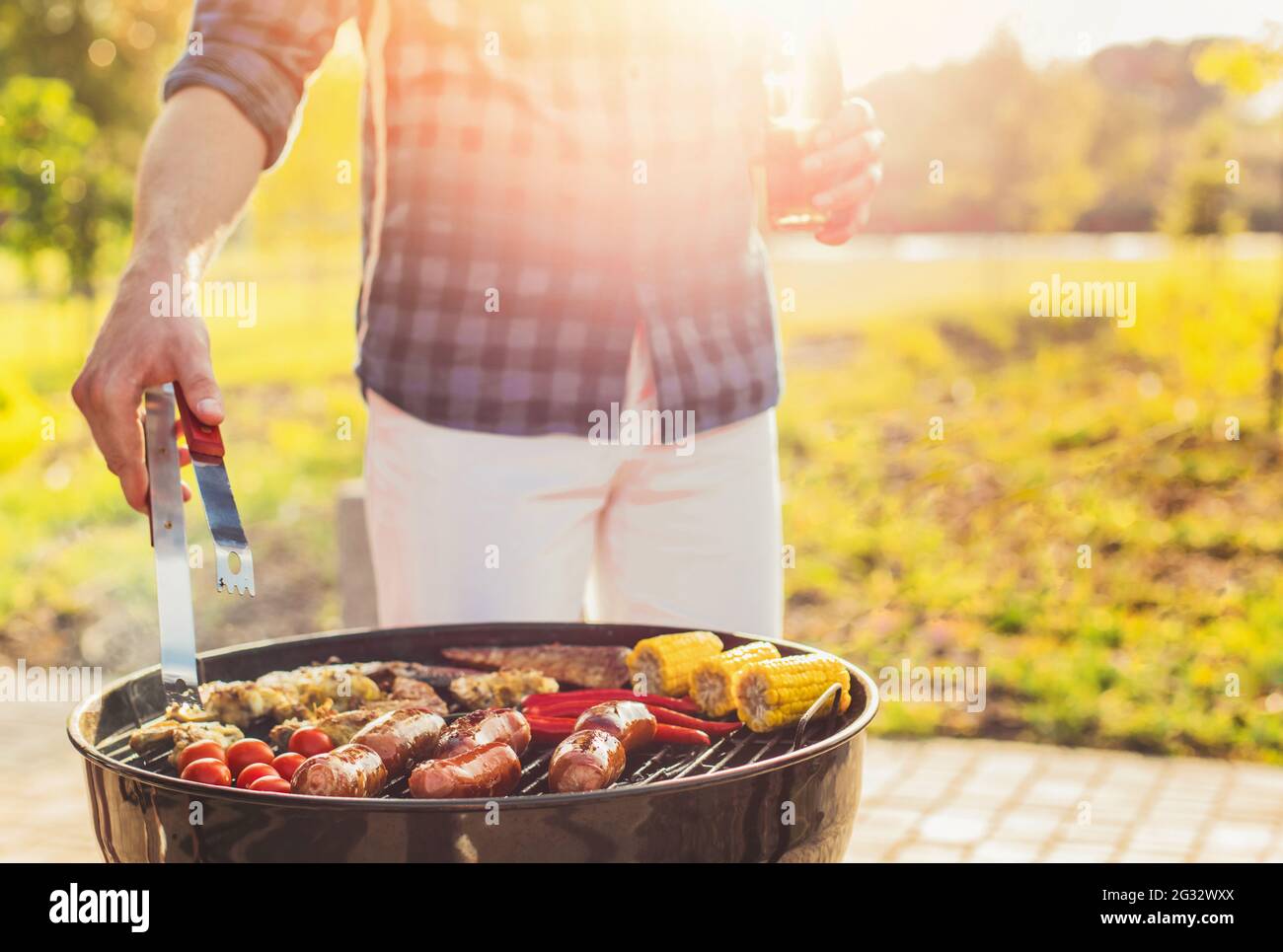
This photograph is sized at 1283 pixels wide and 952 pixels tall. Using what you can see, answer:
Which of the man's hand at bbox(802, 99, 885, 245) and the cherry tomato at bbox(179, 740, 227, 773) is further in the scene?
the man's hand at bbox(802, 99, 885, 245)

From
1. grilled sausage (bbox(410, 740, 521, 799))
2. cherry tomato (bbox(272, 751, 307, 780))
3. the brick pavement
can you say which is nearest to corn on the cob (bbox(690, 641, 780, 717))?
grilled sausage (bbox(410, 740, 521, 799))

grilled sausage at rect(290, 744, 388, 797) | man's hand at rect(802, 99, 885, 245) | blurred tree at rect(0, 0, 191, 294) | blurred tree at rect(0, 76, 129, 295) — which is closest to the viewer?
grilled sausage at rect(290, 744, 388, 797)

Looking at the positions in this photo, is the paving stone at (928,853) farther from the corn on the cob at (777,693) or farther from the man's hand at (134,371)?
the man's hand at (134,371)

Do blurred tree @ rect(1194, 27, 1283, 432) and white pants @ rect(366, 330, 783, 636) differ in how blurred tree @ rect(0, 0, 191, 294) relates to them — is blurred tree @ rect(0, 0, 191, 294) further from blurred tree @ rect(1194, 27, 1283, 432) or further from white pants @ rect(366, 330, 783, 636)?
white pants @ rect(366, 330, 783, 636)

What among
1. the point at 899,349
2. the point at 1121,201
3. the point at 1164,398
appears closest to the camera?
the point at 1164,398

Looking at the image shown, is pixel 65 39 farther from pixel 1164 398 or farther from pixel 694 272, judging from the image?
pixel 694 272

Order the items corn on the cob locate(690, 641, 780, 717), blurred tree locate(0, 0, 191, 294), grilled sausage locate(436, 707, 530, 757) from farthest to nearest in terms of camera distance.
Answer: blurred tree locate(0, 0, 191, 294) < corn on the cob locate(690, 641, 780, 717) < grilled sausage locate(436, 707, 530, 757)

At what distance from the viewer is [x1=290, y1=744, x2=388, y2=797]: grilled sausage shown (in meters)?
1.63

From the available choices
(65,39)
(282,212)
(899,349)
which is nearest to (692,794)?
(899,349)

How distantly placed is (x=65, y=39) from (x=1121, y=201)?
24.5 metres

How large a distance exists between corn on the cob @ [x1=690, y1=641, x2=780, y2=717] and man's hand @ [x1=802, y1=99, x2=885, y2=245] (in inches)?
28.9

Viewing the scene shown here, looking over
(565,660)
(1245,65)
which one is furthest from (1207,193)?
(565,660)

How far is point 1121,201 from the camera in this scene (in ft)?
113
